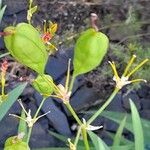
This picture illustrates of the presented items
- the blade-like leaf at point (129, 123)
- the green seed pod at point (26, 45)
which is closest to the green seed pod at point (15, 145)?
the green seed pod at point (26, 45)

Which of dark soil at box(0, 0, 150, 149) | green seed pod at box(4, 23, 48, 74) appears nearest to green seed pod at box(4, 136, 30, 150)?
green seed pod at box(4, 23, 48, 74)

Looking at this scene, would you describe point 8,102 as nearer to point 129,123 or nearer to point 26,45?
point 26,45

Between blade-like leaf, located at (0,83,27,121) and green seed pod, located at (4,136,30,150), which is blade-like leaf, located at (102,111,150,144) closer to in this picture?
blade-like leaf, located at (0,83,27,121)

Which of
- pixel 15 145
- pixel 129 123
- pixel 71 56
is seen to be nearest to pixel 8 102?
pixel 15 145

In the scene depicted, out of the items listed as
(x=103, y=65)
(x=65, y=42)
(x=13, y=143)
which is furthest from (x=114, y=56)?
(x=13, y=143)

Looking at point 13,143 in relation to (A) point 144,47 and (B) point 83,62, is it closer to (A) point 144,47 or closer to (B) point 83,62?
(B) point 83,62
